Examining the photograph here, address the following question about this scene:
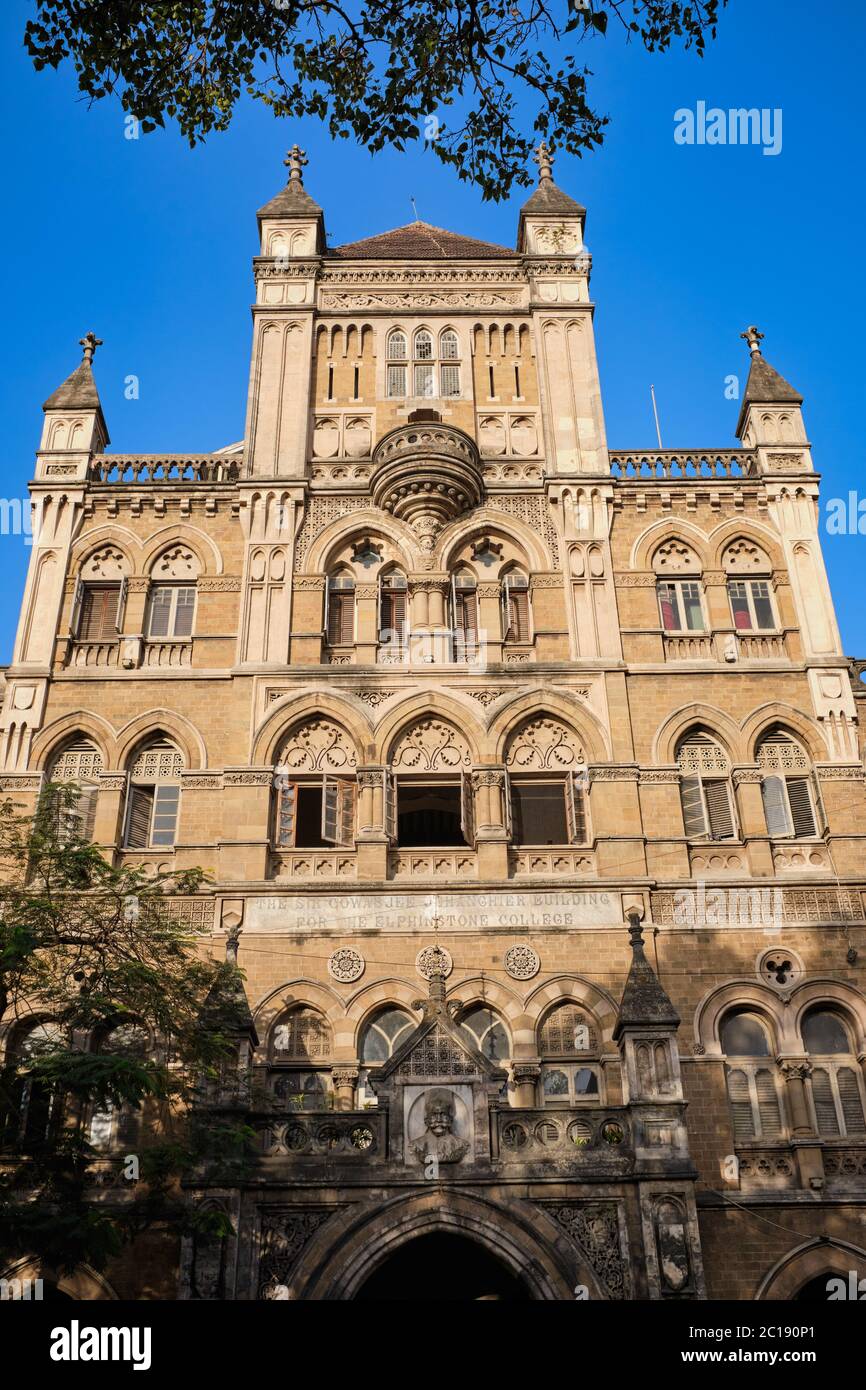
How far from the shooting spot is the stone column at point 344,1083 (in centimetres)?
1981

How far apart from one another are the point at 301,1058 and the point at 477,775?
5678 mm

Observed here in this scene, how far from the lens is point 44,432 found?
27125mm

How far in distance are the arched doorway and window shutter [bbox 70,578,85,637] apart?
12.7 m

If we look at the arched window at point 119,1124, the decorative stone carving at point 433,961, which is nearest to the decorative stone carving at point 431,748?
the decorative stone carving at point 433,961

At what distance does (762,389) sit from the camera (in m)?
27.6

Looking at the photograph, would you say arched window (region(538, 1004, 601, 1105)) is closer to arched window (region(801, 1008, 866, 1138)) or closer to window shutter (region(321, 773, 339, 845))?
arched window (region(801, 1008, 866, 1138))

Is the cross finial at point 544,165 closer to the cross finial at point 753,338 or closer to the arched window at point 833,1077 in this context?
the cross finial at point 753,338

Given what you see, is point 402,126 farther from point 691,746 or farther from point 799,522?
point 799,522

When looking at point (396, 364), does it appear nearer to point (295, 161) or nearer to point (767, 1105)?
point (295, 161)

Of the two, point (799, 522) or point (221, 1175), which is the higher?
point (799, 522)

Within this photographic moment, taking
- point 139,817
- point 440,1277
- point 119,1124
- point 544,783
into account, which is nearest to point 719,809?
point 544,783

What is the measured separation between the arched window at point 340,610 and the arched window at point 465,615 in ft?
6.55

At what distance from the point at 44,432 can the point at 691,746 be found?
1459 centimetres
